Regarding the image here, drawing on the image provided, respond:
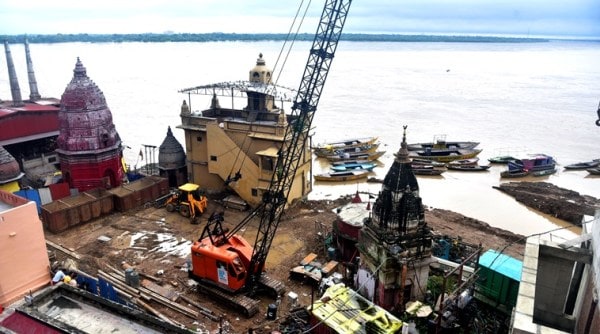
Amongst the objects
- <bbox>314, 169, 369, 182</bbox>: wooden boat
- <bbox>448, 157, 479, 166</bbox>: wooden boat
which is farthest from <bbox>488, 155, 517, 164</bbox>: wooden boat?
<bbox>314, 169, 369, 182</bbox>: wooden boat

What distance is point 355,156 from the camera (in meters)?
51.9

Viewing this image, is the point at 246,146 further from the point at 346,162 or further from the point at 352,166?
the point at 346,162

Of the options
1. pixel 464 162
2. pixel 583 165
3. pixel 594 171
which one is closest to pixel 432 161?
pixel 464 162

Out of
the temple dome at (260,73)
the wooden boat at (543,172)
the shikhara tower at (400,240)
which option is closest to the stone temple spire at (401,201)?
the shikhara tower at (400,240)

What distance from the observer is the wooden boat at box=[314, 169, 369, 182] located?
1759 inches

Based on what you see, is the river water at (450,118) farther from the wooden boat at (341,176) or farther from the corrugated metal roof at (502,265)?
the corrugated metal roof at (502,265)

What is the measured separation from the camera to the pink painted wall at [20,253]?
18.4 m

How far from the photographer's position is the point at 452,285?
20.0 meters

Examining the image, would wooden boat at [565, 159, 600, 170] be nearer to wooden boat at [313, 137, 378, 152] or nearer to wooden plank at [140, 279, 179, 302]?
wooden boat at [313, 137, 378, 152]

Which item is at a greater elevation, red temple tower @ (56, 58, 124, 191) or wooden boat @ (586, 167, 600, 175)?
red temple tower @ (56, 58, 124, 191)

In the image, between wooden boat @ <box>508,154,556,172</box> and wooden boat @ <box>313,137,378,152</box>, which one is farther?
wooden boat @ <box>313,137,378,152</box>

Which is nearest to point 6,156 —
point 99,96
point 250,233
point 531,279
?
point 99,96

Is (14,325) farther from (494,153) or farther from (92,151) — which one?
(494,153)

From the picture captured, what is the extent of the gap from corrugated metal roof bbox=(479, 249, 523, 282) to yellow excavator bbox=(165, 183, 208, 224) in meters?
18.5
